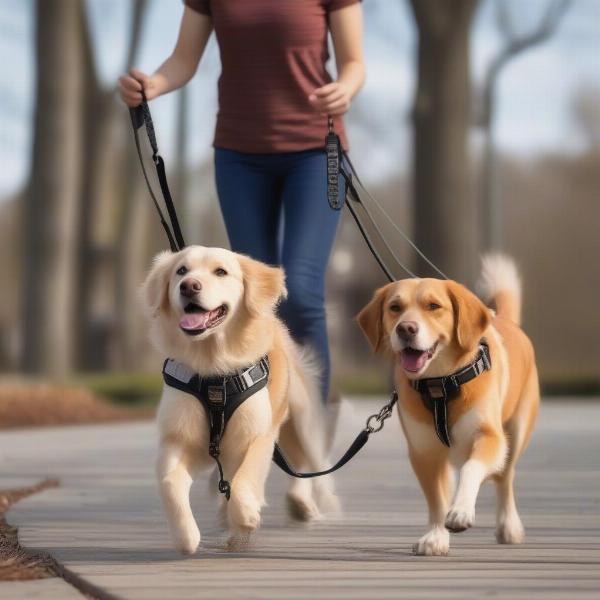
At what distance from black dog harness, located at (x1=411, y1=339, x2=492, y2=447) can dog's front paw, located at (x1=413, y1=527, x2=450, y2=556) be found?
11.8 inches

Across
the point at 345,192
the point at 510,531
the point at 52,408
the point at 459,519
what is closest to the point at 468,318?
the point at 459,519

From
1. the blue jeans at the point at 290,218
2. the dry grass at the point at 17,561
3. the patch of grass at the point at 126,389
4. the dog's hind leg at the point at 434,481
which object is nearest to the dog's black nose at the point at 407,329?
the dog's hind leg at the point at 434,481

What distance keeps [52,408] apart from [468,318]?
9.35 metres

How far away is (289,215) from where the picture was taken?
5543 mm

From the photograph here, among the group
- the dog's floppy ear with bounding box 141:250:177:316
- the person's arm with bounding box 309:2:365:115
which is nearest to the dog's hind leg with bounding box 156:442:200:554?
the dog's floppy ear with bounding box 141:250:177:316

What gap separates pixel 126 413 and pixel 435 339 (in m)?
9.81

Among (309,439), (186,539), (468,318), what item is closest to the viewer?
(186,539)

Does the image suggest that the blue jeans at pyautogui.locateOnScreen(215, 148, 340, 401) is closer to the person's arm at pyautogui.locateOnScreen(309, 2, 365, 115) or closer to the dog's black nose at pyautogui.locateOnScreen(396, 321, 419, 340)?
the person's arm at pyautogui.locateOnScreen(309, 2, 365, 115)

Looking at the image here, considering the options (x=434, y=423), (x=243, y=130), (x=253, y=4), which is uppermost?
(x=253, y=4)

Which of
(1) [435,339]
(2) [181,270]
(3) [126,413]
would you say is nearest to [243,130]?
(2) [181,270]

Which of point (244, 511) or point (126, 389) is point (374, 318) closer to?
point (244, 511)

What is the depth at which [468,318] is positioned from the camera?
4598 millimetres

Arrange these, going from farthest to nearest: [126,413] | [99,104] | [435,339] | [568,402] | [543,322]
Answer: [543,322], [99,104], [568,402], [126,413], [435,339]

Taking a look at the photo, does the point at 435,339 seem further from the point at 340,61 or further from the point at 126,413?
the point at 126,413
